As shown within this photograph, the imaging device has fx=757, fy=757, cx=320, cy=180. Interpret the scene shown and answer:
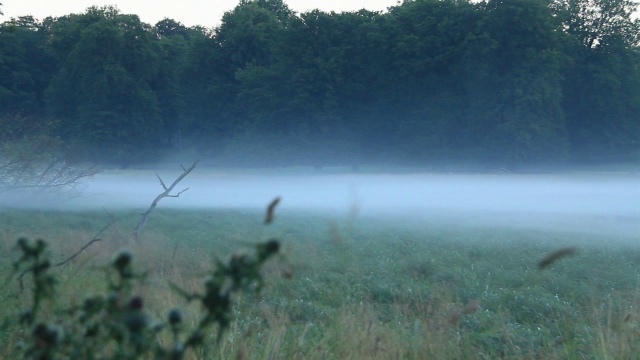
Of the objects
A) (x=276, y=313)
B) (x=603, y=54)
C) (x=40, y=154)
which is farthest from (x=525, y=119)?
(x=276, y=313)

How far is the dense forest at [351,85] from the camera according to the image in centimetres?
3816

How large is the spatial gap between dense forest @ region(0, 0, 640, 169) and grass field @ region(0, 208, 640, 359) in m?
21.3

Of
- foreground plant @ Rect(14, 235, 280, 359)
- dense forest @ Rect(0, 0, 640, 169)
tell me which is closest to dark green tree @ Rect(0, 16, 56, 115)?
dense forest @ Rect(0, 0, 640, 169)

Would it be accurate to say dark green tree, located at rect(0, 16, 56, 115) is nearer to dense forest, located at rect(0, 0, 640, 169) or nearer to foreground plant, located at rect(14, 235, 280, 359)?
dense forest, located at rect(0, 0, 640, 169)

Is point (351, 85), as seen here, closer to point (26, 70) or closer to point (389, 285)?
point (26, 70)

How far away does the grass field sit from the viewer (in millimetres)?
5336

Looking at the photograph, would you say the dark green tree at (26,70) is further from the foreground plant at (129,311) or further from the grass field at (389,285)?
the foreground plant at (129,311)

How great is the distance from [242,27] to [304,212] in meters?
27.6

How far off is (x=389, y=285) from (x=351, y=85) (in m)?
32.9

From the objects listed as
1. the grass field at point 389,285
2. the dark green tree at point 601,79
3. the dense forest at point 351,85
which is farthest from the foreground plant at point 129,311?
the dark green tree at point 601,79

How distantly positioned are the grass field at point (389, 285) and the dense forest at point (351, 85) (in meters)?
21.3

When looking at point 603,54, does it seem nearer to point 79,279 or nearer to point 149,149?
point 149,149

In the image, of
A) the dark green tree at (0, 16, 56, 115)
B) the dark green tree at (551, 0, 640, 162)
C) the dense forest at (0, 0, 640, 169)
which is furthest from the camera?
the dark green tree at (0, 16, 56, 115)

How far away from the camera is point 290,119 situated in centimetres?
4238
